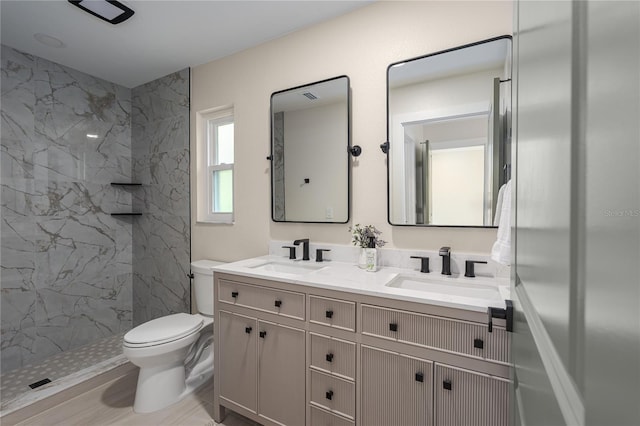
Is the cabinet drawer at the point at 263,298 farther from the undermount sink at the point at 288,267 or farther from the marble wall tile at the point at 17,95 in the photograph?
the marble wall tile at the point at 17,95

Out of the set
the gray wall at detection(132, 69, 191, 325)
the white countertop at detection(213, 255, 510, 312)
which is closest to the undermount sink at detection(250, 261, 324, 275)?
the white countertop at detection(213, 255, 510, 312)

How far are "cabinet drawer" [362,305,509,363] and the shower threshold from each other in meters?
2.23

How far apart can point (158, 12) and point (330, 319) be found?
218 centimetres

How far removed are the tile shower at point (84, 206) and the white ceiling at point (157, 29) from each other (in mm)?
238

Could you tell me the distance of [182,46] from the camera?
2.38 metres

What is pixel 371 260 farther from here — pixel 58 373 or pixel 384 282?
pixel 58 373

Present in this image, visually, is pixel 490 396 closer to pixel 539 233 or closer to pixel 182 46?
pixel 539 233

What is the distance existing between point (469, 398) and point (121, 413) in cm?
205

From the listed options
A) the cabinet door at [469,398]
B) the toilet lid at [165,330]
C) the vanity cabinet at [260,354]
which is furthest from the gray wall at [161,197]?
the cabinet door at [469,398]

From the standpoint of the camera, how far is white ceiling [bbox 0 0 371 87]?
1907mm

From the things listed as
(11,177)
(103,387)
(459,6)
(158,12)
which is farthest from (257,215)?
(11,177)

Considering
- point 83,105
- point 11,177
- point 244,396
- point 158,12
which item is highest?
point 158,12

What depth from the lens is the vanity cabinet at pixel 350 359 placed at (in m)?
1.12

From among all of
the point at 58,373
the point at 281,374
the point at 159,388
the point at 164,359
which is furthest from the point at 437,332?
the point at 58,373
